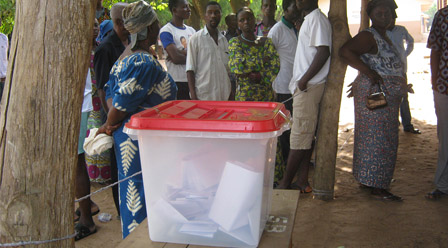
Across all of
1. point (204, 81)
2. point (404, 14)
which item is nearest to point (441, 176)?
point (204, 81)

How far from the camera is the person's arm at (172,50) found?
5215mm

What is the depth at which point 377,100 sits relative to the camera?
13.4 ft

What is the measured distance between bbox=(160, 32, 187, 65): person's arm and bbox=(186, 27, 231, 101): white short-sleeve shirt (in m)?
0.36

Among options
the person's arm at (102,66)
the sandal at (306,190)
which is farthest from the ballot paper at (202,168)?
the sandal at (306,190)

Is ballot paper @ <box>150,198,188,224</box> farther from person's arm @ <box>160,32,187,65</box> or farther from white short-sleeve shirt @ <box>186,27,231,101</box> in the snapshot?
person's arm @ <box>160,32,187,65</box>

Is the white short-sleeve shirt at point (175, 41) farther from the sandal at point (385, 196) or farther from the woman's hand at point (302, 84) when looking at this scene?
the sandal at point (385, 196)

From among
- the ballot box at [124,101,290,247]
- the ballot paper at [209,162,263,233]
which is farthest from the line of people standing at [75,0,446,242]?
the ballot paper at [209,162,263,233]

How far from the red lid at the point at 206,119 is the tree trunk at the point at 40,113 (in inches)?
13.2

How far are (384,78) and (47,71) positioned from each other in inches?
130

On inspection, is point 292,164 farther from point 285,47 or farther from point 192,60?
point 192,60

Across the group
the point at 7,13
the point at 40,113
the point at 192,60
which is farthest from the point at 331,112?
the point at 7,13

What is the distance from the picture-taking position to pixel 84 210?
390 cm

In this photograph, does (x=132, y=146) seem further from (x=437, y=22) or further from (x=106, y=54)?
(x=437, y=22)

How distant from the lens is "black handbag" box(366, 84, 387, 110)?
4.07m
